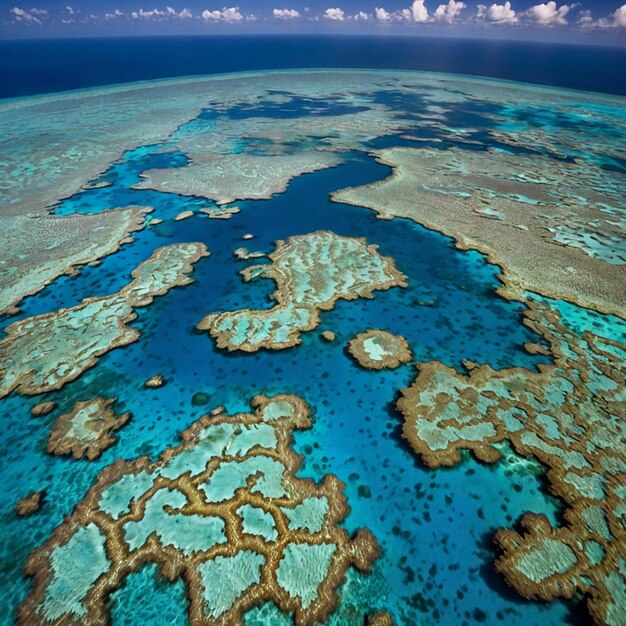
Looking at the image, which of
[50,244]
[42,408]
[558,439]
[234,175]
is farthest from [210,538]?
[234,175]

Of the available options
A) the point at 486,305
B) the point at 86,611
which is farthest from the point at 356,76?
the point at 86,611

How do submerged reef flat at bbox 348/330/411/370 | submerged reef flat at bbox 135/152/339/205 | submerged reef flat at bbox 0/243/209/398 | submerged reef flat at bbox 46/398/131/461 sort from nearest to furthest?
submerged reef flat at bbox 46/398/131/461 → submerged reef flat at bbox 0/243/209/398 → submerged reef flat at bbox 348/330/411/370 → submerged reef flat at bbox 135/152/339/205

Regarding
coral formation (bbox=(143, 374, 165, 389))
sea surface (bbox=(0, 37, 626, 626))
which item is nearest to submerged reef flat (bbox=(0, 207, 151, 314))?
sea surface (bbox=(0, 37, 626, 626))

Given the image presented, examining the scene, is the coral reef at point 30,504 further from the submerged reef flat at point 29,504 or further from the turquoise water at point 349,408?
the turquoise water at point 349,408

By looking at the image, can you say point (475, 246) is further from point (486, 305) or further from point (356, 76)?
point (356, 76)

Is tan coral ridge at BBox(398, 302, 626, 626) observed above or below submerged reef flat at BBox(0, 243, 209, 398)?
above

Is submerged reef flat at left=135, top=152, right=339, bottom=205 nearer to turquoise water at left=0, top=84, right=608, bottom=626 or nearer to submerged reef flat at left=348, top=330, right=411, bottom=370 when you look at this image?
turquoise water at left=0, top=84, right=608, bottom=626

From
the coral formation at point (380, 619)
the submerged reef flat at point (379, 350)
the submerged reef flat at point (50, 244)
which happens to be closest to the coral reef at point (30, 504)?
the coral formation at point (380, 619)

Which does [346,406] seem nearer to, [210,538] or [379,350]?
[379,350]
